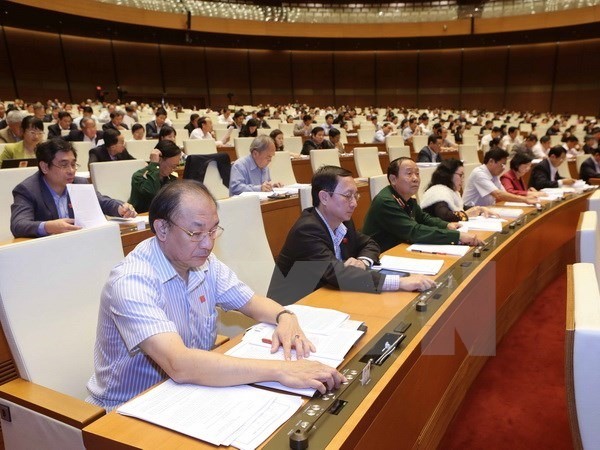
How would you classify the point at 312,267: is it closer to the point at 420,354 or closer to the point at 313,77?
the point at 420,354

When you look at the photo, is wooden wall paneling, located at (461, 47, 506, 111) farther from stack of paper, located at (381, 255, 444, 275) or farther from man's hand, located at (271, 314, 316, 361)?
man's hand, located at (271, 314, 316, 361)

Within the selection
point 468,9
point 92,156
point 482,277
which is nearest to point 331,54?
point 468,9

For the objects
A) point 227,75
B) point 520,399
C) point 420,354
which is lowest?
point 520,399

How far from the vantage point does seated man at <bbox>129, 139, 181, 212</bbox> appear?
3.16m

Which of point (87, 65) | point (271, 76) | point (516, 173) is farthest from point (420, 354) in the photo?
point (271, 76)

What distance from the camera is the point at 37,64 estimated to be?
14.1 m

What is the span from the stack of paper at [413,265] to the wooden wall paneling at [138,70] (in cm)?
1549

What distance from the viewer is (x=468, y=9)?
15.4m

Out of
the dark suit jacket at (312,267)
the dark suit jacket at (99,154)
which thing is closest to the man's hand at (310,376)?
the dark suit jacket at (312,267)

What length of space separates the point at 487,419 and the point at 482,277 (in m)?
0.60

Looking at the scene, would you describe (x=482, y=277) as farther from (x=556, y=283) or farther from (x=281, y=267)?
(x=556, y=283)

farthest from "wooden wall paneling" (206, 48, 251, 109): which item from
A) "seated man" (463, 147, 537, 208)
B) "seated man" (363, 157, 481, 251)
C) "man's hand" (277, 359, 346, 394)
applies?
"man's hand" (277, 359, 346, 394)

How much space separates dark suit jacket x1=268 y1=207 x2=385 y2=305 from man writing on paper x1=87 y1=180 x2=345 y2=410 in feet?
1.24

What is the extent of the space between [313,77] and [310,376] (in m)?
19.6
